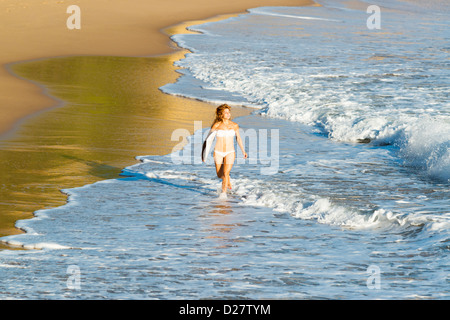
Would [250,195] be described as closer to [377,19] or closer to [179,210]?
[179,210]

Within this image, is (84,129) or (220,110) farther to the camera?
(84,129)

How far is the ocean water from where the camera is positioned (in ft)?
21.1

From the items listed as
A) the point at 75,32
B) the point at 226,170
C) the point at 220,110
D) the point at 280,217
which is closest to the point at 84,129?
the point at 220,110

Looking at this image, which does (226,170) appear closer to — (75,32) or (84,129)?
(84,129)

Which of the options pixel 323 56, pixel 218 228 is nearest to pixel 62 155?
pixel 218 228

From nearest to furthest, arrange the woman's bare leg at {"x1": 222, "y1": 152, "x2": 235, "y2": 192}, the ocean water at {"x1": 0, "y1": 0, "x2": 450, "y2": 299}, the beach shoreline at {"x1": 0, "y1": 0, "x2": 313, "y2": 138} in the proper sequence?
the ocean water at {"x1": 0, "y1": 0, "x2": 450, "y2": 299}, the woman's bare leg at {"x1": 222, "y1": 152, "x2": 235, "y2": 192}, the beach shoreline at {"x1": 0, "y1": 0, "x2": 313, "y2": 138}

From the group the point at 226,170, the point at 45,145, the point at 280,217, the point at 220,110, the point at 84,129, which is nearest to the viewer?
the point at 280,217

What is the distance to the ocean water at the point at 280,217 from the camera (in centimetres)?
645

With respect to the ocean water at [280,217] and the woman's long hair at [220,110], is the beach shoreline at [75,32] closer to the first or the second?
the ocean water at [280,217]

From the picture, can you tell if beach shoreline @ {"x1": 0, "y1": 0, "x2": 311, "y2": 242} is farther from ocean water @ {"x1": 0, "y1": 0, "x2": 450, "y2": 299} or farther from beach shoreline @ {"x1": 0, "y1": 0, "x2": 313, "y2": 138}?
ocean water @ {"x1": 0, "y1": 0, "x2": 450, "y2": 299}

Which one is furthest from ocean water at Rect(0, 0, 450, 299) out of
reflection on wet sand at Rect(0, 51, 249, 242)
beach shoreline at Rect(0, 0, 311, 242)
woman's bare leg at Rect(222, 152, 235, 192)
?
reflection on wet sand at Rect(0, 51, 249, 242)

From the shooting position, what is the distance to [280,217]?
8.77 meters

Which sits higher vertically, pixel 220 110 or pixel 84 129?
pixel 220 110

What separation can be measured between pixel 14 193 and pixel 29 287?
3183 millimetres
